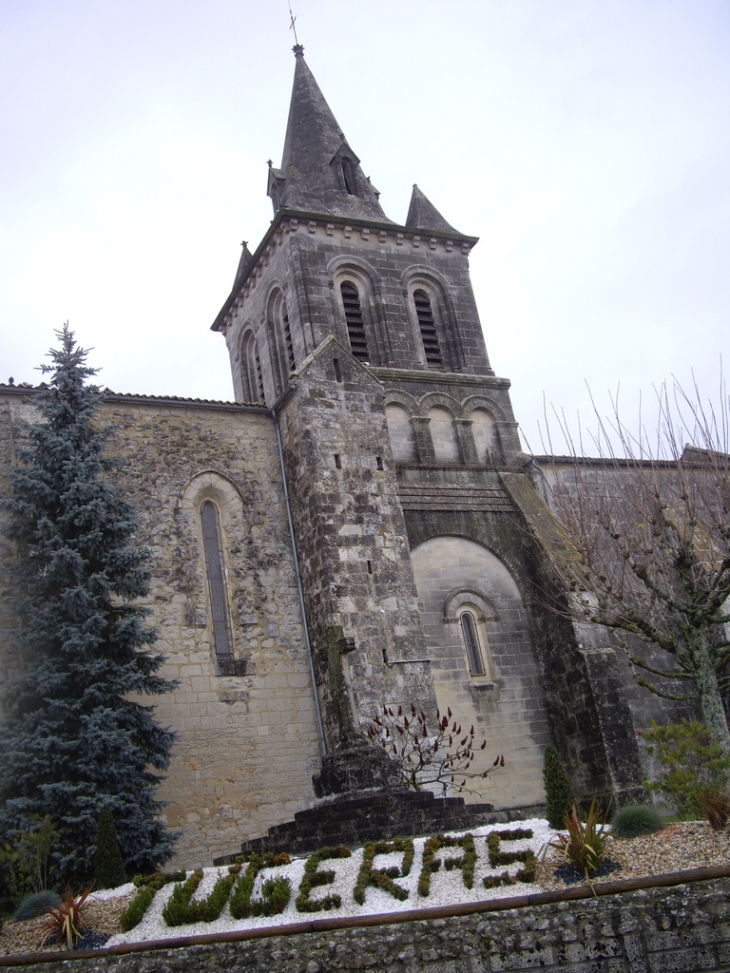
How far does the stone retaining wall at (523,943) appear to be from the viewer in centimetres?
814

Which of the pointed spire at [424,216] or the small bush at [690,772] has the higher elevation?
the pointed spire at [424,216]

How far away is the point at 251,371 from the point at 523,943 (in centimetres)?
1800

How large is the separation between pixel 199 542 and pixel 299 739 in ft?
12.4

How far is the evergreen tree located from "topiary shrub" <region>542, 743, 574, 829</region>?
17.3ft

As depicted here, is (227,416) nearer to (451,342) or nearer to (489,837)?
(451,342)

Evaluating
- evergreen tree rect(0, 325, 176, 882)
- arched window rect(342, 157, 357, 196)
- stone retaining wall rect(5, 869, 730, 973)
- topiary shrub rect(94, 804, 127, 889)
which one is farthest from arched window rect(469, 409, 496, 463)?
stone retaining wall rect(5, 869, 730, 973)

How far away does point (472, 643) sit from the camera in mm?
18125

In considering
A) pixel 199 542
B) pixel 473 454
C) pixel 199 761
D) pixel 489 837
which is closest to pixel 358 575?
pixel 199 542

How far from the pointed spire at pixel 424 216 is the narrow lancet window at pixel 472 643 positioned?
10.1m

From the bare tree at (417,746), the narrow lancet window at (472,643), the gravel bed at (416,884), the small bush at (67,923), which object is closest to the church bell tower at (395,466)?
the narrow lancet window at (472,643)

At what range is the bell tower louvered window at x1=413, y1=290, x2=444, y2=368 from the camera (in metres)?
22.0

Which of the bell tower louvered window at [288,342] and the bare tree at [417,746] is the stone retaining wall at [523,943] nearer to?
the bare tree at [417,746]

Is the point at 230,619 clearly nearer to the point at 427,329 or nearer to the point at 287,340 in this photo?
the point at 287,340

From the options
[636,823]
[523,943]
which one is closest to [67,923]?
[523,943]
